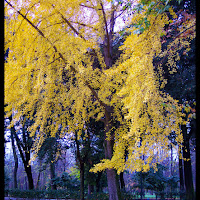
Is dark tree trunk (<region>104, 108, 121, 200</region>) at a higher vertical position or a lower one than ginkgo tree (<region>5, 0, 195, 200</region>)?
lower

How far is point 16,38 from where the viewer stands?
4.91 m

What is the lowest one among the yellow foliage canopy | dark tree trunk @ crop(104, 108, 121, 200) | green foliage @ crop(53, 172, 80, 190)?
green foliage @ crop(53, 172, 80, 190)

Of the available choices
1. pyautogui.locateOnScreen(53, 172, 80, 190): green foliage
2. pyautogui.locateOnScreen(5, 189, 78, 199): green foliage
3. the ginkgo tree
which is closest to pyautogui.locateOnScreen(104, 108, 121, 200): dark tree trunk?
the ginkgo tree

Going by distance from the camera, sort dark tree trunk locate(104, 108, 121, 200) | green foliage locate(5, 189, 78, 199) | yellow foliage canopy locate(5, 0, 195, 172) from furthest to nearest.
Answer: green foliage locate(5, 189, 78, 199), dark tree trunk locate(104, 108, 121, 200), yellow foliage canopy locate(5, 0, 195, 172)

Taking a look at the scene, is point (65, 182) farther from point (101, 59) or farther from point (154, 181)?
point (101, 59)

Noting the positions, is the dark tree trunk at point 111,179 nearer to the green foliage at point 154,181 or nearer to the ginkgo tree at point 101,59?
the ginkgo tree at point 101,59

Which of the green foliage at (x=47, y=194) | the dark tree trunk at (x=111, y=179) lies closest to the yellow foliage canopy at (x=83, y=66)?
the dark tree trunk at (x=111, y=179)

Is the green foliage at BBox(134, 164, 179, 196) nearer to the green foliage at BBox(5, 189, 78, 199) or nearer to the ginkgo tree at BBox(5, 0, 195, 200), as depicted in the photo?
the green foliage at BBox(5, 189, 78, 199)

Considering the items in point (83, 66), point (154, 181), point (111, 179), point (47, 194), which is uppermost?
point (83, 66)

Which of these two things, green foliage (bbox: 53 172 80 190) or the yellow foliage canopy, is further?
green foliage (bbox: 53 172 80 190)

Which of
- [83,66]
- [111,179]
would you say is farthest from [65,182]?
[83,66]

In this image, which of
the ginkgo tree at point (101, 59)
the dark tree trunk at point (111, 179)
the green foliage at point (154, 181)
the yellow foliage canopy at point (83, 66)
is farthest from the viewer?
the green foliage at point (154, 181)

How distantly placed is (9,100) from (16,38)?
1.58 meters

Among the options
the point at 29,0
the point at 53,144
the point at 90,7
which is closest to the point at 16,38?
the point at 29,0
